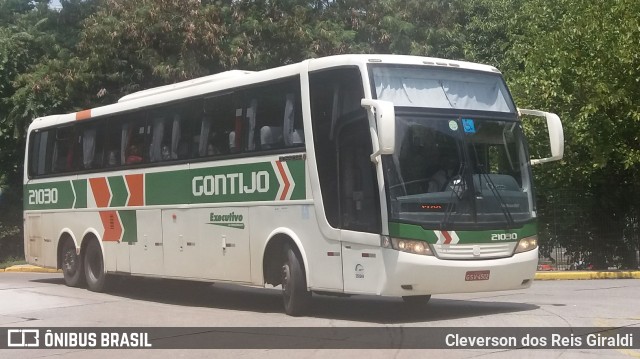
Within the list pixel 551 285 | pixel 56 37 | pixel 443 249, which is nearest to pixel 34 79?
pixel 56 37

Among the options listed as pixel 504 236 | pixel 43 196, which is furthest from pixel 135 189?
pixel 504 236

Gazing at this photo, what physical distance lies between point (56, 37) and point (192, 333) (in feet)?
67.5

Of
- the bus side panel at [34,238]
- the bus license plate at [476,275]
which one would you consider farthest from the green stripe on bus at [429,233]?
the bus side panel at [34,238]

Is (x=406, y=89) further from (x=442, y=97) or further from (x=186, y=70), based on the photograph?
(x=186, y=70)

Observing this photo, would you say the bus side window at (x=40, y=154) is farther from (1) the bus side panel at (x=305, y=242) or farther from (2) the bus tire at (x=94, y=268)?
(1) the bus side panel at (x=305, y=242)

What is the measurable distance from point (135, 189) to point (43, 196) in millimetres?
4058

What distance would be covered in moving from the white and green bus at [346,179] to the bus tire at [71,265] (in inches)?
117

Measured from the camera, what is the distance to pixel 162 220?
16406 millimetres

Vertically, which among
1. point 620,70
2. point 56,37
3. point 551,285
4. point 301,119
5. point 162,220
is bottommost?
point 551,285

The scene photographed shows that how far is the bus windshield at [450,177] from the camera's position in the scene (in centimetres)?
1184

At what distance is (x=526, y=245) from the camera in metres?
12.7

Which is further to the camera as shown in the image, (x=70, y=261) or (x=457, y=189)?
(x=70, y=261)

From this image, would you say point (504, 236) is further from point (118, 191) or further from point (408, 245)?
point (118, 191)

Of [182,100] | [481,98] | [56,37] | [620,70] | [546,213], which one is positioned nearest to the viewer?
[481,98]
